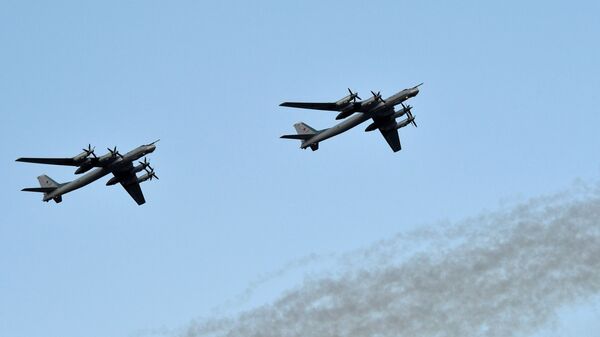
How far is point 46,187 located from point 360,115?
3550cm

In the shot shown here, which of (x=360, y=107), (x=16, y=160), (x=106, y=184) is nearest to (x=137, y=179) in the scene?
(x=106, y=184)

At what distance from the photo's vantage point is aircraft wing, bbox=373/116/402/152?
147750 millimetres

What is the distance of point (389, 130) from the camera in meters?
149

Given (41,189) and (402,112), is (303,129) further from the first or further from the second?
(41,189)

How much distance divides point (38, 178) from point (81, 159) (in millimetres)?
11778

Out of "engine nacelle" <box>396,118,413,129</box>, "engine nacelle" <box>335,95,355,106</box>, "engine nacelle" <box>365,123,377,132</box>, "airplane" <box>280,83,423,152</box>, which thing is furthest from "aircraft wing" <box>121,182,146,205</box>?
"engine nacelle" <box>396,118,413,129</box>

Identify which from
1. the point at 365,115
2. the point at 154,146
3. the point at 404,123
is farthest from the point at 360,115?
the point at 154,146

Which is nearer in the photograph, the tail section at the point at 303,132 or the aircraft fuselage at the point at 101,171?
the aircraft fuselage at the point at 101,171

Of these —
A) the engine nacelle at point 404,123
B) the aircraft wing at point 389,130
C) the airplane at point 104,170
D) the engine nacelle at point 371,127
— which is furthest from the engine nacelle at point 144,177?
the engine nacelle at point 404,123

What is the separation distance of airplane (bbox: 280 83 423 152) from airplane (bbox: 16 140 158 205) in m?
16.2

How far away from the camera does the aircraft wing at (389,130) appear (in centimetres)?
14775

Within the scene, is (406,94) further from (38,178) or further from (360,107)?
(38,178)

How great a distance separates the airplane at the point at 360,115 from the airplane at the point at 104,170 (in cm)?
1625

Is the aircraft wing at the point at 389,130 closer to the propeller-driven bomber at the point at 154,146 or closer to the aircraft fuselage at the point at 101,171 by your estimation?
the propeller-driven bomber at the point at 154,146
